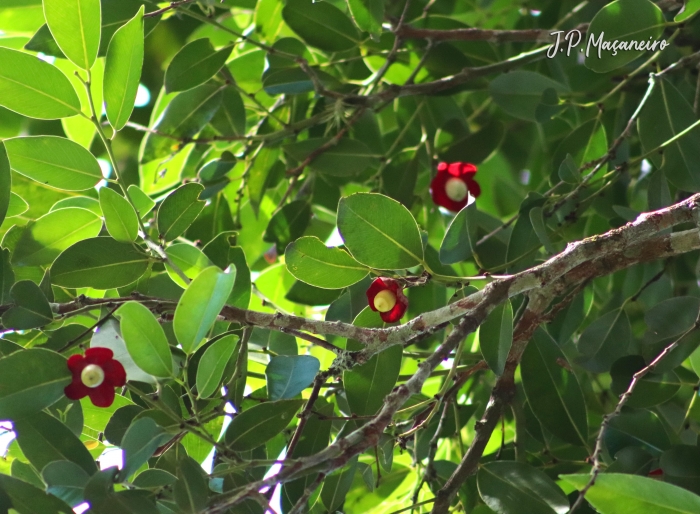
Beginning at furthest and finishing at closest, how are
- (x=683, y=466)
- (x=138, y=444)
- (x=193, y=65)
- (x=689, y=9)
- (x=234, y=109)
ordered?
(x=234, y=109) → (x=193, y=65) → (x=689, y=9) → (x=683, y=466) → (x=138, y=444)

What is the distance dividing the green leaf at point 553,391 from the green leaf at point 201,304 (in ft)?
1.41

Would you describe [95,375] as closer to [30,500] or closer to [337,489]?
[30,500]

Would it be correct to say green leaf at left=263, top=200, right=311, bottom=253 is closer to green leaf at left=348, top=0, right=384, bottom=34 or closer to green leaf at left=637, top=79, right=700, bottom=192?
green leaf at left=348, top=0, right=384, bottom=34

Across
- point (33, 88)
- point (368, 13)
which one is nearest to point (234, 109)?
point (368, 13)

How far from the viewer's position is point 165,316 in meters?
0.76

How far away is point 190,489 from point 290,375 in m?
0.16

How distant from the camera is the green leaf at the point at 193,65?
1027 mm

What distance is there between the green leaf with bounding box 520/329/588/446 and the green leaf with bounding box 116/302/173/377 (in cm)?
45

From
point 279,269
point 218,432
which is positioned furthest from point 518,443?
point 279,269

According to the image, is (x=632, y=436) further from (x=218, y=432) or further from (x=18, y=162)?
(x=18, y=162)

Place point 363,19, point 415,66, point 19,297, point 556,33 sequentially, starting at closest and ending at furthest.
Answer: point 19,297 → point 363,19 → point 556,33 → point 415,66

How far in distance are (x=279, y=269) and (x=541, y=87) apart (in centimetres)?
49

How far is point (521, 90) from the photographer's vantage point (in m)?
1.09

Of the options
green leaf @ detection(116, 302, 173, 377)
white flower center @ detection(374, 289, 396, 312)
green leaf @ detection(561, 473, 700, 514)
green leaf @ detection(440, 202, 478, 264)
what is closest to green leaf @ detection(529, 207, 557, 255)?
green leaf @ detection(440, 202, 478, 264)
